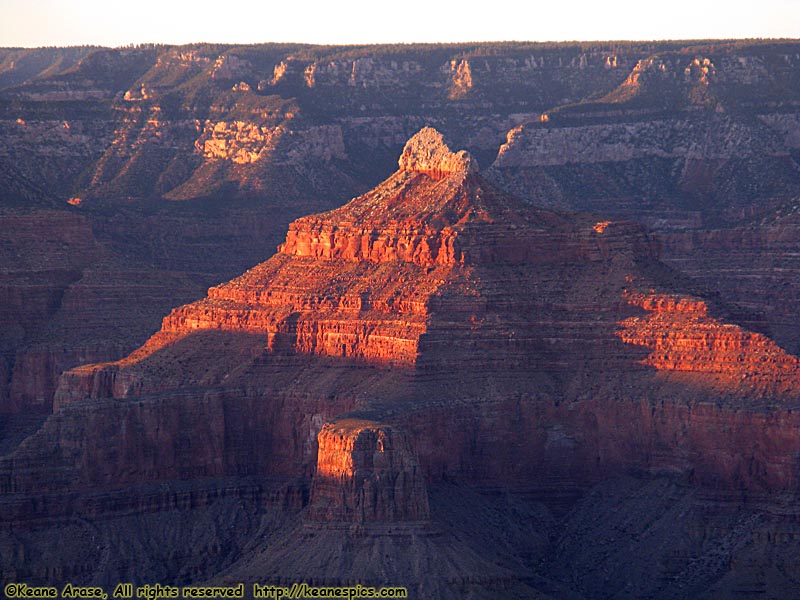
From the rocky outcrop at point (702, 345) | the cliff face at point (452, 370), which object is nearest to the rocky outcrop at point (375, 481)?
the cliff face at point (452, 370)

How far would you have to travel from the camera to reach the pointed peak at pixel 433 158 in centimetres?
11125

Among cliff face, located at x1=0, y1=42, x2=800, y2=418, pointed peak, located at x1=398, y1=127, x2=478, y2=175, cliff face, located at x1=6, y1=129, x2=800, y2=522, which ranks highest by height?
cliff face, located at x1=0, y1=42, x2=800, y2=418

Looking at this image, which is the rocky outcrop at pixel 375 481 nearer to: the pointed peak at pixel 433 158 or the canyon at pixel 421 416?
the canyon at pixel 421 416

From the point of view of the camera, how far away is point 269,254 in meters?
151

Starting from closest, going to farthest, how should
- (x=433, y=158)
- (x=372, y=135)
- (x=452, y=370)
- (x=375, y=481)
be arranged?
(x=375, y=481)
(x=452, y=370)
(x=433, y=158)
(x=372, y=135)

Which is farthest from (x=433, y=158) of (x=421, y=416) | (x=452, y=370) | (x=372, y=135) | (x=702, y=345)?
(x=372, y=135)

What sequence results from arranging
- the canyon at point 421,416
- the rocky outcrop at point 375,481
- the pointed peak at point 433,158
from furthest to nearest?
1. the pointed peak at point 433,158
2. the canyon at point 421,416
3. the rocky outcrop at point 375,481

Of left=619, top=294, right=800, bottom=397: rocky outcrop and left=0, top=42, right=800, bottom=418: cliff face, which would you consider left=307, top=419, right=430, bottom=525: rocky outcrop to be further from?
left=0, top=42, right=800, bottom=418: cliff face

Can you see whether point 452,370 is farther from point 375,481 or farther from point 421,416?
point 375,481

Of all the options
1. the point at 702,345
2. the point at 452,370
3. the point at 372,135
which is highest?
the point at 372,135

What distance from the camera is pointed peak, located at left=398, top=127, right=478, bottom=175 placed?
365 ft

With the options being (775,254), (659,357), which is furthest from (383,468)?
(775,254)

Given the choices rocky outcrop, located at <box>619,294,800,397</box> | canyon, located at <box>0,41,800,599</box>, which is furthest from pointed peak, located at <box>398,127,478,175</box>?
rocky outcrop, located at <box>619,294,800,397</box>

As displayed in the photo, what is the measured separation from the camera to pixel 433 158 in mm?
113000
